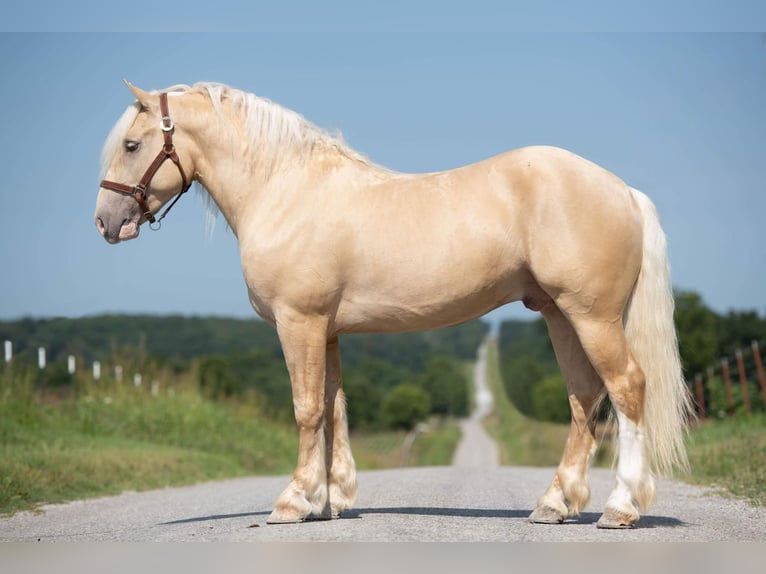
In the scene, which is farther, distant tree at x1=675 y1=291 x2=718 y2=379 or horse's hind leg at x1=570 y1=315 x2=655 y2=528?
distant tree at x1=675 y1=291 x2=718 y2=379

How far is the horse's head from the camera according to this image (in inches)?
244

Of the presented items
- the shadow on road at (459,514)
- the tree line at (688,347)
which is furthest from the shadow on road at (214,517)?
the tree line at (688,347)

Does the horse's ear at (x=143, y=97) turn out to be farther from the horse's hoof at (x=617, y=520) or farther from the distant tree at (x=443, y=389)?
the distant tree at (x=443, y=389)

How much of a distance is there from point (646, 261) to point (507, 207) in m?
0.95

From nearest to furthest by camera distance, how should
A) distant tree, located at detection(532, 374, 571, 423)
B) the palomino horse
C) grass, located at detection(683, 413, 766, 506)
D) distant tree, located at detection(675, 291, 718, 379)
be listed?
the palomino horse → grass, located at detection(683, 413, 766, 506) → distant tree, located at detection(675, 291, 718, 379) → distant tree, located at detection(532, 374, 571, 423)

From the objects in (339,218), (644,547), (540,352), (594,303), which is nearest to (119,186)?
(339,218)

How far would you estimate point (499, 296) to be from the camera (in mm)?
5844

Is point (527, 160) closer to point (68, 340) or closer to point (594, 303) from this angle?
point (594, 303)

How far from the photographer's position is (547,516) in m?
5.73

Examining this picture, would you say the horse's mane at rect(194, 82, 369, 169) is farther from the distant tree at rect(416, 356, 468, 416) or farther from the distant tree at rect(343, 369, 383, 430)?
the distant tree at rect(416, 356, 468, 416)

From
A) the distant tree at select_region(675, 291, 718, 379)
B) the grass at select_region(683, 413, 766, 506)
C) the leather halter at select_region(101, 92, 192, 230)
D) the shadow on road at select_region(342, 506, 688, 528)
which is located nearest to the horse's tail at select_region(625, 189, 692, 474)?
the shadow on road at select_region(342, 506, 688, 528)

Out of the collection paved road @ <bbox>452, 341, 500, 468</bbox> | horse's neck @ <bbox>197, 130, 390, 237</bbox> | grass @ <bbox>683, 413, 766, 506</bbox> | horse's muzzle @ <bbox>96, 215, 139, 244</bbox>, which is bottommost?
paved road @ <bbox>452, 341, 500, 468</bbox>

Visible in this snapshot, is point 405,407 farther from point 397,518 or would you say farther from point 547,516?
point 547,516

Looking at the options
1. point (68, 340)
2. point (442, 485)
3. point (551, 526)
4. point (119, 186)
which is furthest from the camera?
point (68, 340)
